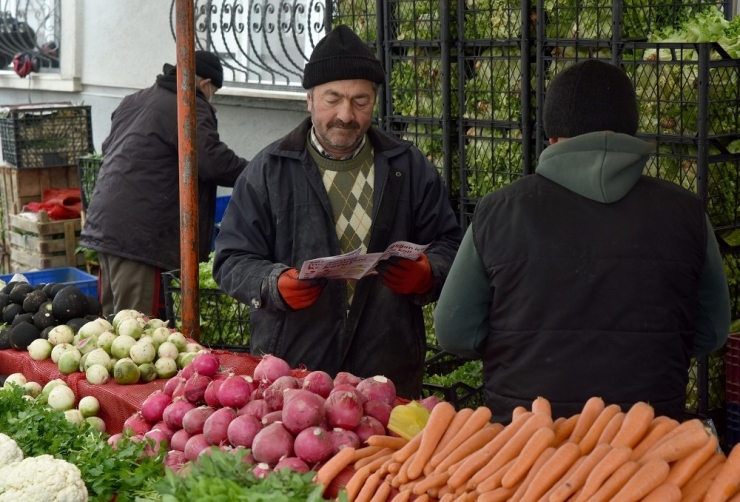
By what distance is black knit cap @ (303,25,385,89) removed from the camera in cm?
388

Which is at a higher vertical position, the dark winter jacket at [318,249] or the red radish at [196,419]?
the dark winter jacket at [318,249]

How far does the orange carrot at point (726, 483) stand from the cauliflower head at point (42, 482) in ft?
5.42

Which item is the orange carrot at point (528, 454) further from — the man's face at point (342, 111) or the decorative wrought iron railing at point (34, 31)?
the decorative wrought iron railing at point (34, 31)

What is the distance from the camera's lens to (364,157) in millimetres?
4062

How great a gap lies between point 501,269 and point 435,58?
2.72m

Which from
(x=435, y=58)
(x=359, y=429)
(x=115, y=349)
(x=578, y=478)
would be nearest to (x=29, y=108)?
(x=435, y=58)

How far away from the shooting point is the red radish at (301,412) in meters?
2.84

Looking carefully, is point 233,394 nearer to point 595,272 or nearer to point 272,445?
point 272,445

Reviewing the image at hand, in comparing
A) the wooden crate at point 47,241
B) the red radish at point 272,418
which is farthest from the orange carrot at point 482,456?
the wooden crate at point 47,241

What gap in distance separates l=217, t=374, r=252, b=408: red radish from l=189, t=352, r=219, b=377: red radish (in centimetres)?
29

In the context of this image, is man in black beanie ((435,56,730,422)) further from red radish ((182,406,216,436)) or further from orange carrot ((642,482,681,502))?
red radish ((182,406,216,436))

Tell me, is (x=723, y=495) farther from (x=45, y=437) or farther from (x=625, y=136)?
(x=45, y=437)

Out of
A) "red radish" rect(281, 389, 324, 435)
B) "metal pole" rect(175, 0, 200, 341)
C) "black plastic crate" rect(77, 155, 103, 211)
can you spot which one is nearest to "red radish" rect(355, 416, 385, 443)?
"red radish" rect(281, 389, 324, 435)

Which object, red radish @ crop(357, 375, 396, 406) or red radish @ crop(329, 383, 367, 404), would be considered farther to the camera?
red radish @ crop(357, 375, 396, 406)
